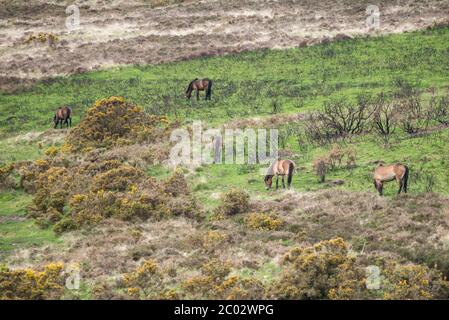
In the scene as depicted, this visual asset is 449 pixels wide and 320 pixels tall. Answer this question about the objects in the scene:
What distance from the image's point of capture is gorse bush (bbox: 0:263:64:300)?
1656cm

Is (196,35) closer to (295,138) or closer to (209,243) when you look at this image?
(295,138)

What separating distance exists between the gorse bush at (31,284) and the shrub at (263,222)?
6355 millimetres

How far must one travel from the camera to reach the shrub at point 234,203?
2167 cm

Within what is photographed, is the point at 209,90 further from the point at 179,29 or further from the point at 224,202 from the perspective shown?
the point at 179,29

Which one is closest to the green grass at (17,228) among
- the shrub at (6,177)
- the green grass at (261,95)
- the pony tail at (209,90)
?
the green grass at (261,95)

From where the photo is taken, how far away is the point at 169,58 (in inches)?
1857

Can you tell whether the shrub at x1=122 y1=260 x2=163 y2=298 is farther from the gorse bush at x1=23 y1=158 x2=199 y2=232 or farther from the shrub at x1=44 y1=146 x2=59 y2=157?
the shrub at x1=44 y1=146 x2=59 y2=157

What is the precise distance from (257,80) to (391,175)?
19860 mm

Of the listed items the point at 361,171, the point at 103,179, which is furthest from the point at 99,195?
the point at 361,171

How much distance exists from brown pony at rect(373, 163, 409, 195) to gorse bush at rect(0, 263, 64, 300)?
10989 mm

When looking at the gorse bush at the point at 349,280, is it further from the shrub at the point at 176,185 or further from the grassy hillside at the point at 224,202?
the shrub at the point at 176,185

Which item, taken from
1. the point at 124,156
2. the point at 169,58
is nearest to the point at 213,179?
the point at 124,156

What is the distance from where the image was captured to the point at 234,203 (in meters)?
21.7

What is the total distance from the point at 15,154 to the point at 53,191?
7713mm
